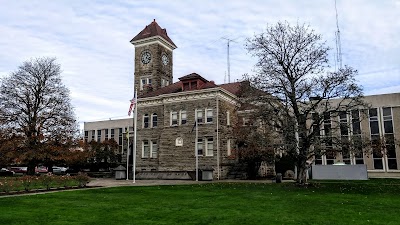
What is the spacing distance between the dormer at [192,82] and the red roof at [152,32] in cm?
820

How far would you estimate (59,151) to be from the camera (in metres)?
37.5

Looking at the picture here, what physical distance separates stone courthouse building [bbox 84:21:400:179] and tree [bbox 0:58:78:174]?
7472mm

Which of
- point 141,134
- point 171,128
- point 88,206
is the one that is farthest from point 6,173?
point 88,206

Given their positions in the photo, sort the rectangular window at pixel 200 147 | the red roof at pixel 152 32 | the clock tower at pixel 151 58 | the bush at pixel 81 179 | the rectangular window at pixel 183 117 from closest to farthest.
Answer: the bush at pixel 81 179
the rectangular window at pixel 200 147
the rectangular window at pixel 183 117
the clock tower at pixel 151 58
the red roof at pixel 152 32

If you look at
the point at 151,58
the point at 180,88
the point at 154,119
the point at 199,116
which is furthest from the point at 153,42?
the point at 199,116

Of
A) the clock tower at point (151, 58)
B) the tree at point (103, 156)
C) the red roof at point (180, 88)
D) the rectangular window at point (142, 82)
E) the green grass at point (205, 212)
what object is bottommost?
the green grass at point (205, 212)

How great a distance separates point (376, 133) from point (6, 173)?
49.4m

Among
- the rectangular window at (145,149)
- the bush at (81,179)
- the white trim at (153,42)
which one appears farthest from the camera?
the white trim at (153,42)

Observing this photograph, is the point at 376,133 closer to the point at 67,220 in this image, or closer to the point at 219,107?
the point at 219,107

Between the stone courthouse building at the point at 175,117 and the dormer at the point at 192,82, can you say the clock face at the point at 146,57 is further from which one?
the dormer at the point at 192,82

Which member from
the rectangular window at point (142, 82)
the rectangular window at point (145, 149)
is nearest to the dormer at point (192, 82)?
the rectangular window at point (142, 82)

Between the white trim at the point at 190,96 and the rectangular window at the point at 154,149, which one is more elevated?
the white trim at the point at 190,96

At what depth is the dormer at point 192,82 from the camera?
38.8m

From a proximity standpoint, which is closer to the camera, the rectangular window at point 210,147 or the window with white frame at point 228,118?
the rectangular window at point 210,147
